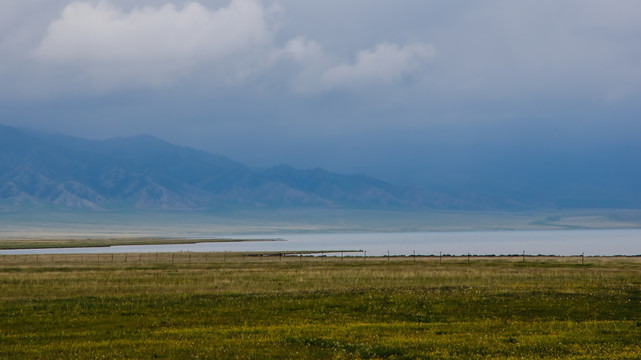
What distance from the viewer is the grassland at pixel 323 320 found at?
24.5 metres

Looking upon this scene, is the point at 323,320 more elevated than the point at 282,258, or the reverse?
the point at 282,258

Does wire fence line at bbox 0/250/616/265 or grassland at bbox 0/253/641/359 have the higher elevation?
wire fence line at bbox 0/250/616/265

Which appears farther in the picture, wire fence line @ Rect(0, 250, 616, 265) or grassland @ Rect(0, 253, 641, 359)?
wire fence line @ Rect(0, 250, 616, 265)

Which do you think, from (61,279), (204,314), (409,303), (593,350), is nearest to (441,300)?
(409,303)

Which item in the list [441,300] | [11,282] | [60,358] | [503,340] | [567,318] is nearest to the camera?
[60,358]

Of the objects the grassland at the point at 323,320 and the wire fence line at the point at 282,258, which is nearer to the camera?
the grassland at the point at 323,320

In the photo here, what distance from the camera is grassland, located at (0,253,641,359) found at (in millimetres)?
24469

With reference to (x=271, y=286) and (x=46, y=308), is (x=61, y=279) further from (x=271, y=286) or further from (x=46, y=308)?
(x=46, y=308)

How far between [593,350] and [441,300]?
1519 cm

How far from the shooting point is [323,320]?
32.7 m

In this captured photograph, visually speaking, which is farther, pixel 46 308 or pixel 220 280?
pixel 220 280

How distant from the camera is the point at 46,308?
37656 mm

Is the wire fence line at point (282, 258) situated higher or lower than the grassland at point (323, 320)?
higher

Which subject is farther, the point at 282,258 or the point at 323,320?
the point at 282,258
